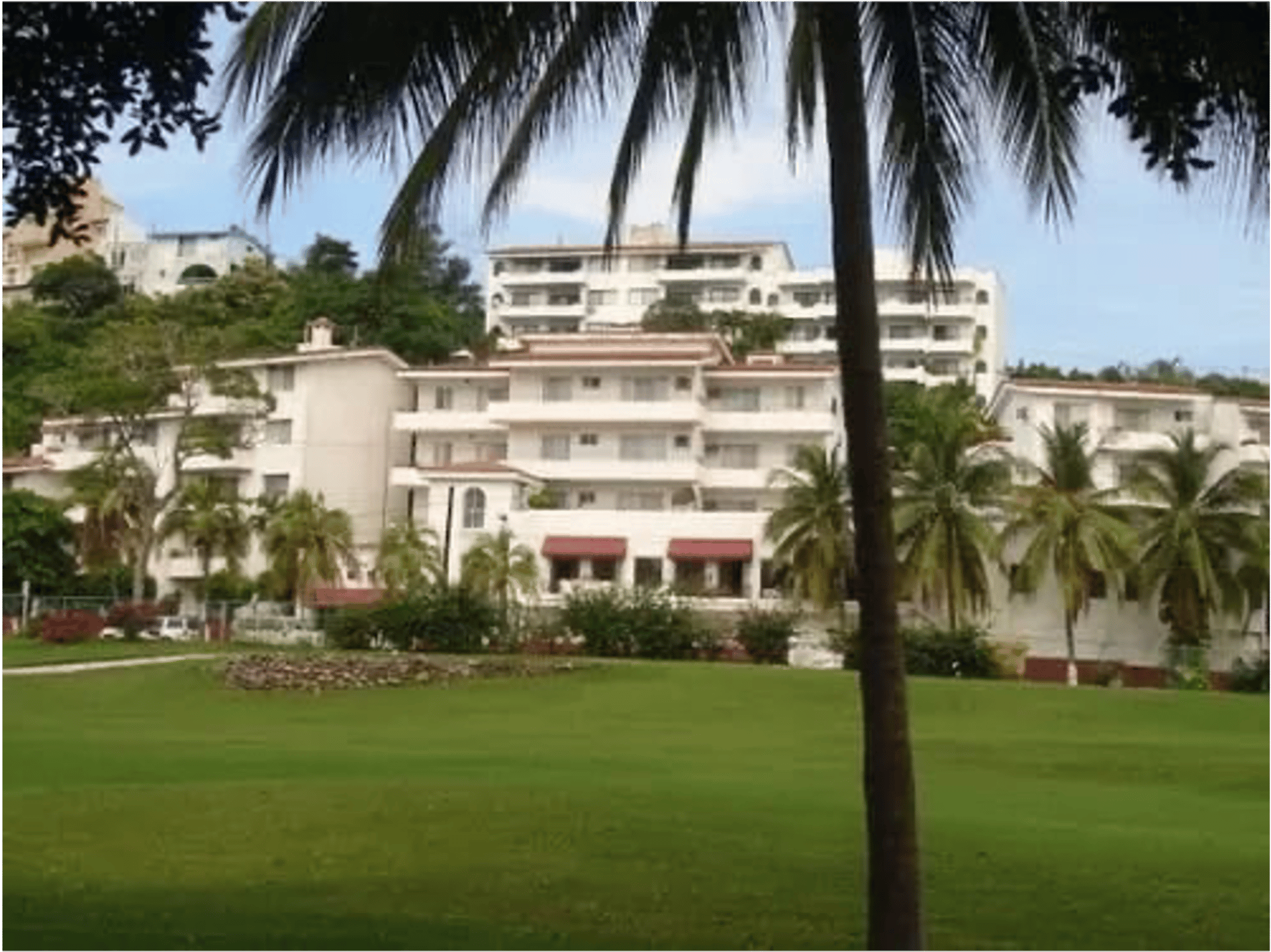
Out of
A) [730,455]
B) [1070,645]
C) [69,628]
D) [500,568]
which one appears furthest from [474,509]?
[1070,645]

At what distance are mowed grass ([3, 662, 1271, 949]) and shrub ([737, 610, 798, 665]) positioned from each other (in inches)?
533

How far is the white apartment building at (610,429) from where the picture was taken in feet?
194

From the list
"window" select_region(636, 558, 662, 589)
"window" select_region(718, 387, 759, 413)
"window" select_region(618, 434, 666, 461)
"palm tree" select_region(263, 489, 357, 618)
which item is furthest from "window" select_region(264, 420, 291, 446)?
"window" select_region(718, 387, 759, 413)

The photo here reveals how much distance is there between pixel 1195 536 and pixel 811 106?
41.1 m

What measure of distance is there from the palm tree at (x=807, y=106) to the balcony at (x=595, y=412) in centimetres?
5082

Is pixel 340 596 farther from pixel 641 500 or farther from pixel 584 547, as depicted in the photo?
pixel 641 500

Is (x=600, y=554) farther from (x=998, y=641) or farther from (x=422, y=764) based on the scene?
(x=422, y=764)

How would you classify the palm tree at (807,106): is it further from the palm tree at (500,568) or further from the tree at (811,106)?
the palm tree at (500,568)

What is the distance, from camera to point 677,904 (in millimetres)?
11031

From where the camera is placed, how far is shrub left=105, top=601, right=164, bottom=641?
49.6 m

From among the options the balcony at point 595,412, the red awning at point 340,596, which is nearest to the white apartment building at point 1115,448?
the balcony at point 595,412

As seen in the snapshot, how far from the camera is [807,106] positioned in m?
8.73

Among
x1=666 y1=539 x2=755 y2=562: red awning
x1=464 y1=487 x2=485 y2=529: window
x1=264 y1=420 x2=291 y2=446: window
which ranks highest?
x1=264 y1=420 x2=291 y2=446: window

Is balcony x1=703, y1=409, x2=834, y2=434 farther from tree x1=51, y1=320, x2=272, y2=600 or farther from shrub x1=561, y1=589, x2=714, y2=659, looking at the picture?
tree x1=51, y1=320, x2=272, y2=600
